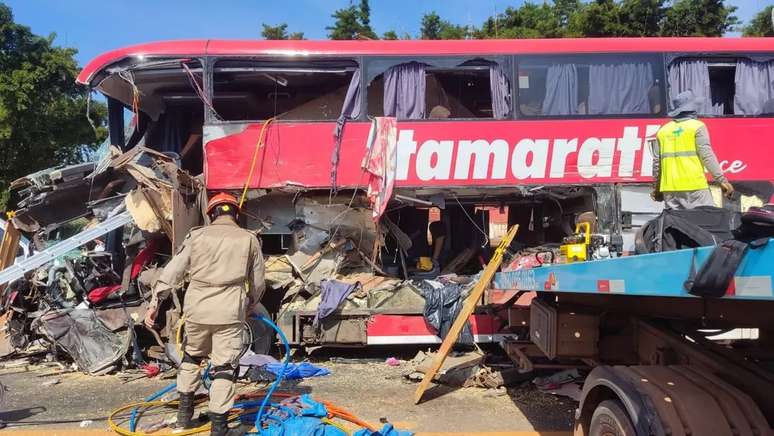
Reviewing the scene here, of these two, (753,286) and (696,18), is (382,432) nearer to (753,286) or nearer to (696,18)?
(753,286)

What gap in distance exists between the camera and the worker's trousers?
403 centimetres

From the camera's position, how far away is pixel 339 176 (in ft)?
22.7

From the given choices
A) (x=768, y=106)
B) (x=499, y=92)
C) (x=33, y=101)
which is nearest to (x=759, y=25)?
(x=768, y=106)

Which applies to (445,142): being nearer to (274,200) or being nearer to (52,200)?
(274,200)

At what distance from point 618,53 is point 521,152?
181 centimetres

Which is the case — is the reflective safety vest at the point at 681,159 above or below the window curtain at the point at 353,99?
below

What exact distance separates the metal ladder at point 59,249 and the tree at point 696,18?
23051 mm

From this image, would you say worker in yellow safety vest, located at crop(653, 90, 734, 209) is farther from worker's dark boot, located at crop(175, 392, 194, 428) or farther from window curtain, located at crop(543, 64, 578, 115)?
worker's dark boot, located at crop(175, 392, 194, 428)

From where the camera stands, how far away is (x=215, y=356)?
4176 millimetres

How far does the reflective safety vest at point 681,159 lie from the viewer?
13.7ft

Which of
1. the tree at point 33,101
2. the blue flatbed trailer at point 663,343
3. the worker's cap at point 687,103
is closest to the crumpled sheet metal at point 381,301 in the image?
the blue flatbed trailer at point 663,343

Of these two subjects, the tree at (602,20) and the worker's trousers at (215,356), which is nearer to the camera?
the worker's trousers at (215,356)

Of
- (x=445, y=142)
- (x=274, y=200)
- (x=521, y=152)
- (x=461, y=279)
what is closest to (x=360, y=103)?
(x=445, y=142)

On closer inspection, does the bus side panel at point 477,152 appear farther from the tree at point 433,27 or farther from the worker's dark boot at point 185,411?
the tree at point 433,27
